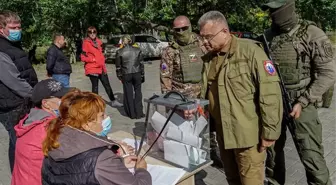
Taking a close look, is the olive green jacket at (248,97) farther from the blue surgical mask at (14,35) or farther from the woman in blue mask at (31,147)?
the blue surgical mask at (14,35)

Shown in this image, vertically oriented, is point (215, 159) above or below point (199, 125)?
below

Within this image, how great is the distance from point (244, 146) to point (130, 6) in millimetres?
16103

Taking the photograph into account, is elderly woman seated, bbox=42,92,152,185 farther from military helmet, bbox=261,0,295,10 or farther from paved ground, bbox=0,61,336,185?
paved ground, bbox=0,61,336,185

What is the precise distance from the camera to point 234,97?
2492mm

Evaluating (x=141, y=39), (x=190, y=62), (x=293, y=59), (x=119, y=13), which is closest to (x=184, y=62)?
(x=190, y=62)

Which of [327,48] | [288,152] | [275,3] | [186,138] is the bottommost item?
[288,152]

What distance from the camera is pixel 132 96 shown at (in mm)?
6641

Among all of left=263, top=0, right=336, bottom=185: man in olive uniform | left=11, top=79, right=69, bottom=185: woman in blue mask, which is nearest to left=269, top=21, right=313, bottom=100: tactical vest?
left=263, top=0, right=336, bottom=185: man in olive uniform

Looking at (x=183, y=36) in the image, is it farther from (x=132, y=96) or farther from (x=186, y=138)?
(x=132, y=96)

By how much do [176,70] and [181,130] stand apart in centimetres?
189

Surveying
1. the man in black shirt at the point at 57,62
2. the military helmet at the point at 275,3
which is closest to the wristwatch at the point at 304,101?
the military helmet at the point at 275,3

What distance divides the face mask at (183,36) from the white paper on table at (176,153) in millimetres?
1881

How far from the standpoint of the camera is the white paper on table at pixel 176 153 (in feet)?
7.48

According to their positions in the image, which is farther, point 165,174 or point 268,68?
point 268,68
